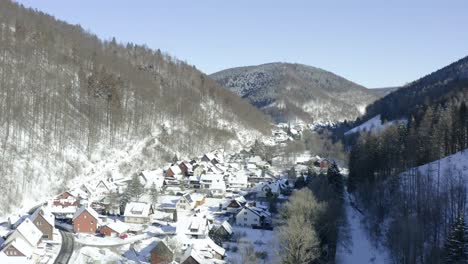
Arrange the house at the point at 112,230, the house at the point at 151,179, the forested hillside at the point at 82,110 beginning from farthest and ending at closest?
1. the house at the point at 151,179
2. the forested hillside at the point at 82,110
3. the house at the point at 112,230

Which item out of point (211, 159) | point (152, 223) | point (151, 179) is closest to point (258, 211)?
point (152, 223)

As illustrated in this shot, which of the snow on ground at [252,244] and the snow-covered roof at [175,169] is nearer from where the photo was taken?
the snow on ground at [252,244]

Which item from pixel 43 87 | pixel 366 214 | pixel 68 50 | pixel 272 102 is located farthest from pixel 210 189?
pixel 272 102

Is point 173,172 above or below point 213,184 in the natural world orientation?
above

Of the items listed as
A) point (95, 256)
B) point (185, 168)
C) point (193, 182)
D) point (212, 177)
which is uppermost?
point (185, 168)

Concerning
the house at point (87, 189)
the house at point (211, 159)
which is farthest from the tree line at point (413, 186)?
the house at point (87, 189)

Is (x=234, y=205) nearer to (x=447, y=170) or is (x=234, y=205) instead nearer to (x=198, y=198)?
(x=198, y=198)

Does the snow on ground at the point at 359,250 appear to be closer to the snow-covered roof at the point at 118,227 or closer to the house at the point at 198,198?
the house at the point at 198,198

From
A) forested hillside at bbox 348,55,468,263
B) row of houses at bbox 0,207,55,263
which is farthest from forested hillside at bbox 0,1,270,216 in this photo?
forested hillside at bbox 348,55,468,263
